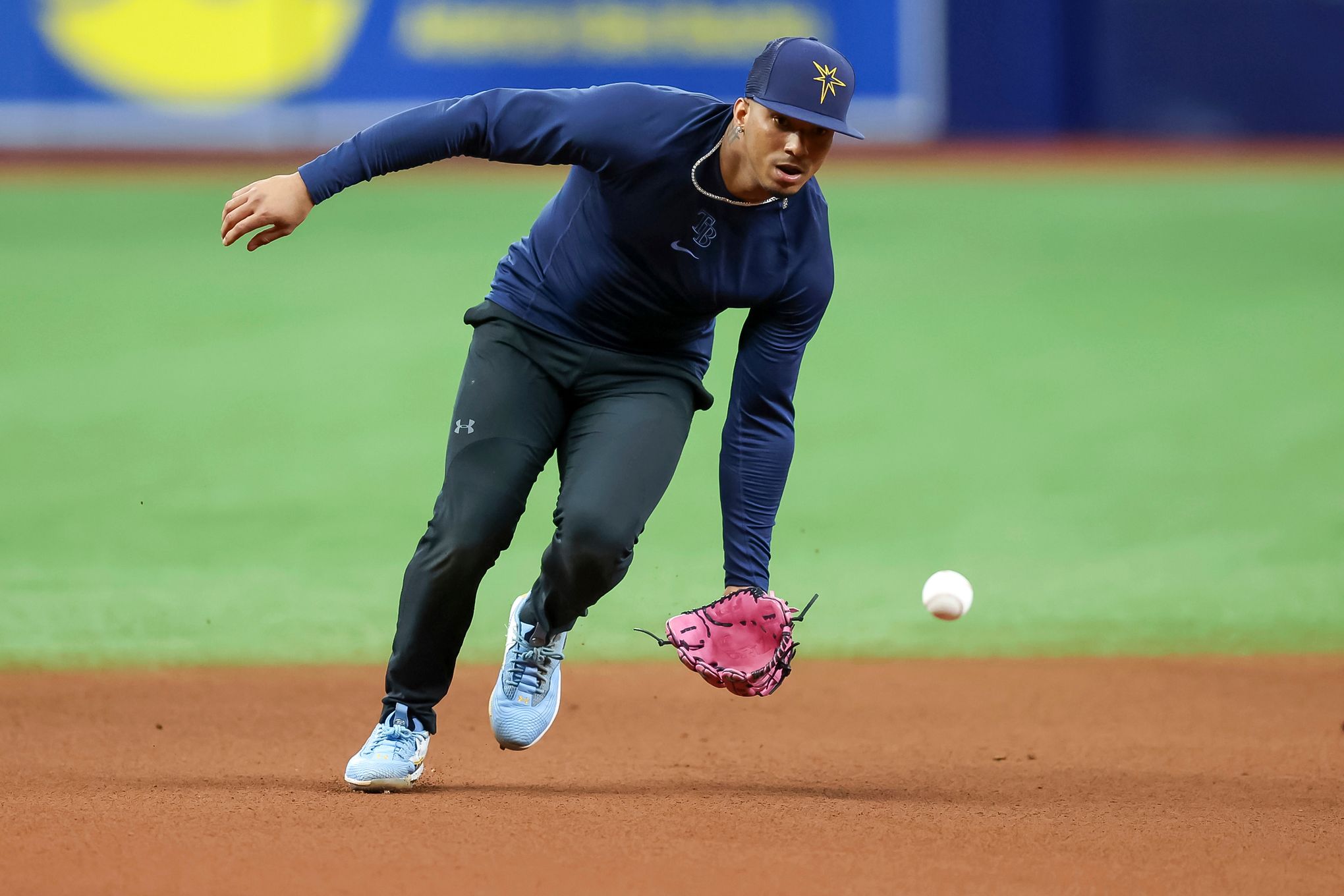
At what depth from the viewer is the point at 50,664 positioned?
694 centimetres

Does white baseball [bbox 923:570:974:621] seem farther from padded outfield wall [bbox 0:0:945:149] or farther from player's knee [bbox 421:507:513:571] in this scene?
padded outfield wall [bbox 0:0:945:149]

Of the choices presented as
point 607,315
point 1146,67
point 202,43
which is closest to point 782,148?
point 607,315

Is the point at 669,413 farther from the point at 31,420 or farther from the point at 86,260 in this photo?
the point at 86,260

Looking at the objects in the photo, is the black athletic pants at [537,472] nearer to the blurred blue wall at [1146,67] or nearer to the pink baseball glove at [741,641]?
the pink baseball glove at [741,641]

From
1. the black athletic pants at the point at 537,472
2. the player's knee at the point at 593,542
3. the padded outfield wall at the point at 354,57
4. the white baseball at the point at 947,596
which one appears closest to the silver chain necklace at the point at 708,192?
the black athletic pants at the point at 537,472

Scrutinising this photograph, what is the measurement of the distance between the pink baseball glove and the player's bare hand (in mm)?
1538

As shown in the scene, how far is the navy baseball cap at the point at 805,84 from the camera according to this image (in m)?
4.50

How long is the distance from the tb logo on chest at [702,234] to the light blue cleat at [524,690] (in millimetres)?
1342

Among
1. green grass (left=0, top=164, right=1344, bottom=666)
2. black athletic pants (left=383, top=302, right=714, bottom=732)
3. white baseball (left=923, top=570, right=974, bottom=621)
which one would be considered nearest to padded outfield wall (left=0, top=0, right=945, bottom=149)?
green grass (left=0, top=164, right=1344, bottom=666)

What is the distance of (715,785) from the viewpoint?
5.20m

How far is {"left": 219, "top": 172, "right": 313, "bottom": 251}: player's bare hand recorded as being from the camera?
4395mm

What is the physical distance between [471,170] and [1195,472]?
1226cm

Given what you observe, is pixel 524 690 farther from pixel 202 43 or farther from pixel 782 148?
pixel 202 43

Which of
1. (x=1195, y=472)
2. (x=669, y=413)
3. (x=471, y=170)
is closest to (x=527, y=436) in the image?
(x=669, y=413)
